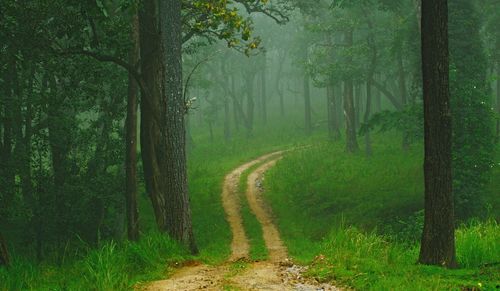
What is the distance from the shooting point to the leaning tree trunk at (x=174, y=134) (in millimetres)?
12828

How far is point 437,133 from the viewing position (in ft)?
33.0

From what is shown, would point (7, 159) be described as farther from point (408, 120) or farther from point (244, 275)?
point (408, 120)

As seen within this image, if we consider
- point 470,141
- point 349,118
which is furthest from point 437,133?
point 349,118

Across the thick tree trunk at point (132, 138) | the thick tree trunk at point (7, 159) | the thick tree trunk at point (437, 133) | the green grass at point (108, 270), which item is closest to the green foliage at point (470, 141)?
the thick tree trunk at point (437, 133)

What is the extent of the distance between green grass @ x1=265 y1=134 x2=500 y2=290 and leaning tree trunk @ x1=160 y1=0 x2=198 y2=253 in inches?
118

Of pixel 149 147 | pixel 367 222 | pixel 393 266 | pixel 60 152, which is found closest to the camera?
pixel 393 266

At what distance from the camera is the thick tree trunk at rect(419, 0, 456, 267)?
32.8 ft

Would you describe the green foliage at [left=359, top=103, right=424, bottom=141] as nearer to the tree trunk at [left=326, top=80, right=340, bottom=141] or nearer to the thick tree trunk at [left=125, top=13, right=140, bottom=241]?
the thick tree trunk at [left=125, top=13, right=140, bottom=241]

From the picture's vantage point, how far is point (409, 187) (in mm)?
23828

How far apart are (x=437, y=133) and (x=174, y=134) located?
20.3ft

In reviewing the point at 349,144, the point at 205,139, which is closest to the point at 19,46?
the point at 349,144

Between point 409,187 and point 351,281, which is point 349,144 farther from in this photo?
point 351,281

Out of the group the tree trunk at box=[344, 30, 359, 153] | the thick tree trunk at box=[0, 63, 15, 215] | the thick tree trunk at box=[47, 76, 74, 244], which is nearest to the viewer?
the thick tree trunk at box=[0, 63, 15, 215]

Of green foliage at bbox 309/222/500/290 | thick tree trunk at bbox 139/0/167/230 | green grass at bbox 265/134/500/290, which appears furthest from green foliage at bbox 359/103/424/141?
thick tree trunk at bbox 139/0/167/230
